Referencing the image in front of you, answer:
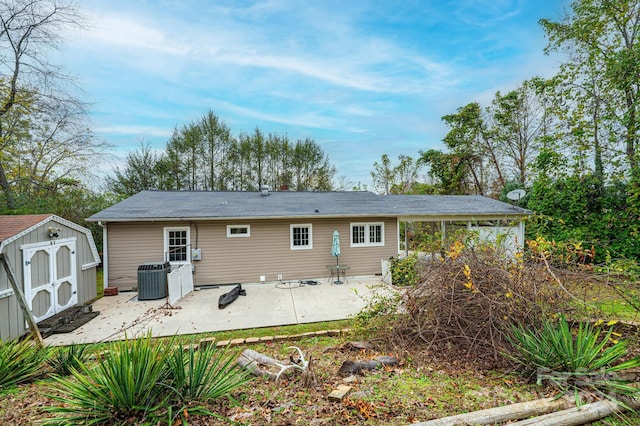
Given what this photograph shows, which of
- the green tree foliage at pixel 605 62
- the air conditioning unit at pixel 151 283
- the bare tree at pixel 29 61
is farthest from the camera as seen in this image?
the bare tree at pixel 29 61

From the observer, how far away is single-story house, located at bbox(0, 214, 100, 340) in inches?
198

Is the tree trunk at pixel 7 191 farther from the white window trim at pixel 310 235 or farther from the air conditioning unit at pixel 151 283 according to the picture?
the white window trim at pixel 310 235

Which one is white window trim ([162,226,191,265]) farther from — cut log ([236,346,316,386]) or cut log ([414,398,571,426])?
cut log ([414,398,571,426])

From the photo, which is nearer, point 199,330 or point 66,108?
point 199,330

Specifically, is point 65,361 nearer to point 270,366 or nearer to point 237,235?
point 270,366

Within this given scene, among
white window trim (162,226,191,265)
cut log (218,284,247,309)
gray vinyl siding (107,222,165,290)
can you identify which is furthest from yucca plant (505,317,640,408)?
gray vinyl siding (107,222,165,290)

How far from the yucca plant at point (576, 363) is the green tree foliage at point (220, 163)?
1496cm

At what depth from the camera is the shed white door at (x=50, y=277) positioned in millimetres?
5539

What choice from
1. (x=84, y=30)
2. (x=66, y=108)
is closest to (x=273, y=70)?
(x=84, y=30)

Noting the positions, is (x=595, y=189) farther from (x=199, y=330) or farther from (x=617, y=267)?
(x=199, y=330)

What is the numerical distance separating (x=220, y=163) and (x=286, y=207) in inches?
498

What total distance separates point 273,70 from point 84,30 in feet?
23.1

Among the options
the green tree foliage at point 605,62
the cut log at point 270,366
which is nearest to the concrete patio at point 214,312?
the cut log at point 270,366

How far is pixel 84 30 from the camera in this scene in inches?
405
